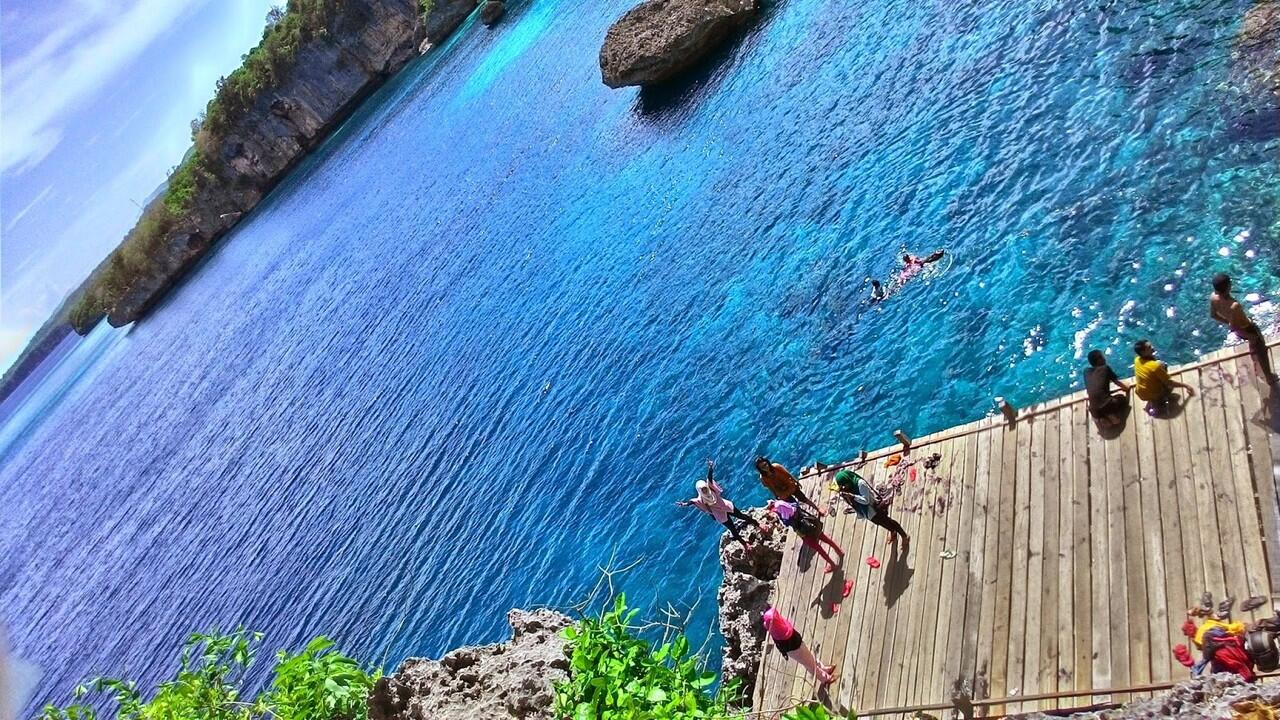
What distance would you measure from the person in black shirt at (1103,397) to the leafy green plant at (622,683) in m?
7.88

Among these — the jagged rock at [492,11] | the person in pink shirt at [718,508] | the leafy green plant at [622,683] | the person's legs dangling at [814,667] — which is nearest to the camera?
the leafy green plant at [622,683]

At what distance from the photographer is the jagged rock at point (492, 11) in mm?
97875

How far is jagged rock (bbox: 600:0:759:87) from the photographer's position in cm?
4859

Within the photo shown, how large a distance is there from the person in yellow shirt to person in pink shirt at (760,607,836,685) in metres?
6.90

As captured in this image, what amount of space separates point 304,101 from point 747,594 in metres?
128

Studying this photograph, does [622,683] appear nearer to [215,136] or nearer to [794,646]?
[794,646]

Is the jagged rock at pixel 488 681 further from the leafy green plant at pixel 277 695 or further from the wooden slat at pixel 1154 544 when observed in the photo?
the wooden slat at pixel 1154 544

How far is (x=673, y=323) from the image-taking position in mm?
31562

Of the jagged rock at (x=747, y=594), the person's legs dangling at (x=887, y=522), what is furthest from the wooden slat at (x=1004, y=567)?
the jagged rock at (x=747, y=594)

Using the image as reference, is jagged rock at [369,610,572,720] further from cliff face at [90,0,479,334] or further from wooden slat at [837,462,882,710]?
cliff face at [90,0,479,334]

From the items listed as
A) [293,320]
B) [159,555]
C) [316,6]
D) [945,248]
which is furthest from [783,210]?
[316,6]

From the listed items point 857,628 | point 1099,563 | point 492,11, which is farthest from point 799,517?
point 492,11

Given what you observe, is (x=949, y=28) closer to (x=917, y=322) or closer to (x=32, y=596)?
(x=917, y=322)

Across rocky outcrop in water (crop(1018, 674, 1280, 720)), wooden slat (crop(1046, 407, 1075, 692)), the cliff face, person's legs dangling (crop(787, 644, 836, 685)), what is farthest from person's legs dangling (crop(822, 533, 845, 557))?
the cliff face
